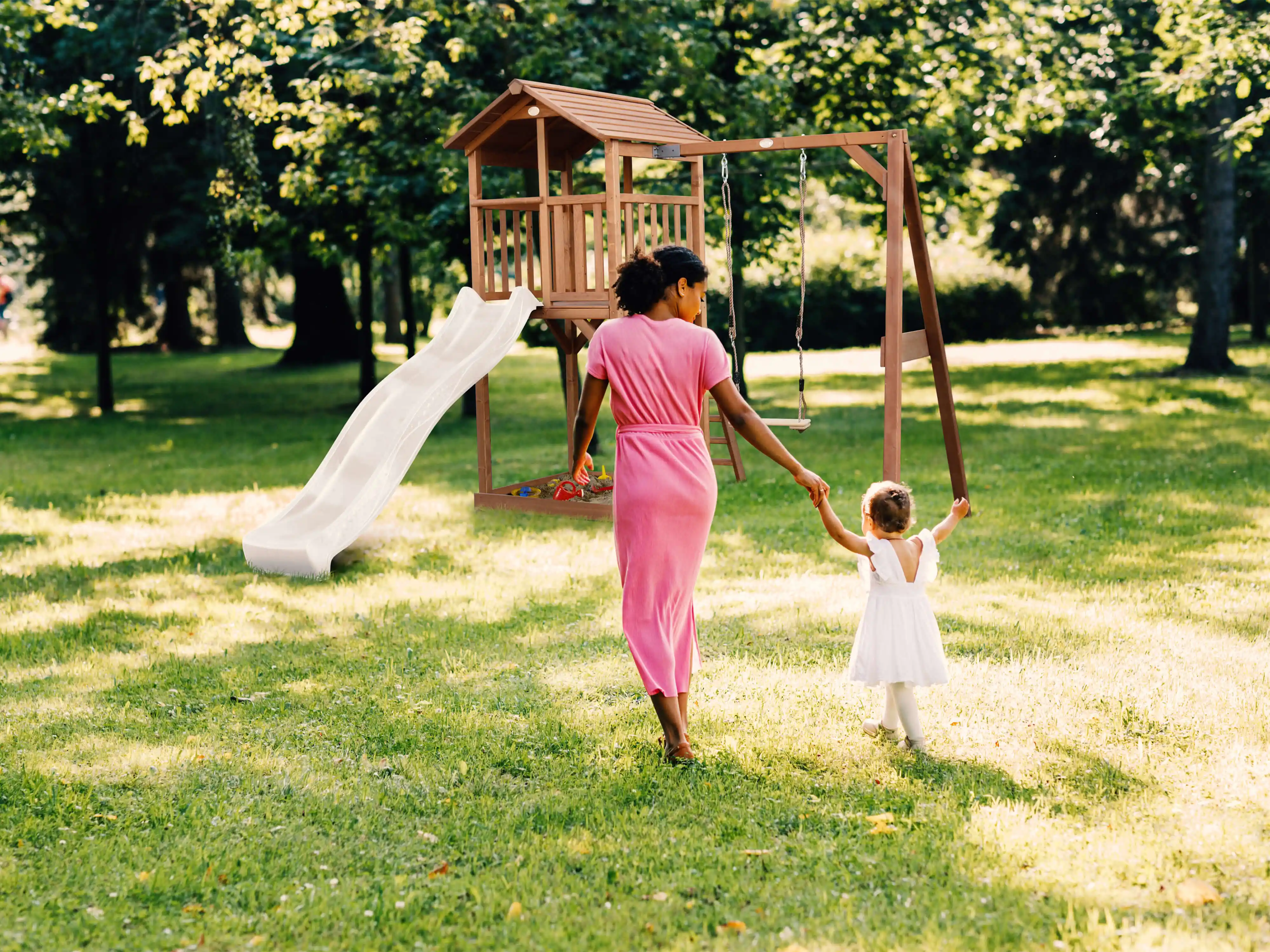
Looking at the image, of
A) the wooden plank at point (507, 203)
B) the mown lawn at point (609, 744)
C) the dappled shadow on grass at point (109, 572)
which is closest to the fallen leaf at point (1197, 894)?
the mown lawn at point (609, 744)

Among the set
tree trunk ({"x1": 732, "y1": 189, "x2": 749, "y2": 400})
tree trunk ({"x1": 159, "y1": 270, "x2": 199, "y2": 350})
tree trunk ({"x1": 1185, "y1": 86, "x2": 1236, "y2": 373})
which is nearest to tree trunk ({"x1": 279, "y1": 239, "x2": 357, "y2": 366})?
tree trunk ({"x1": 159, "y1": 270, "x2": 199, "y2": 350})

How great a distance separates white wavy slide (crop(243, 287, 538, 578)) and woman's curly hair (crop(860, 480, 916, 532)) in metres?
3.66

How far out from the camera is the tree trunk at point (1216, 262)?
20609 millimetres

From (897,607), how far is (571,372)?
19.0 ft

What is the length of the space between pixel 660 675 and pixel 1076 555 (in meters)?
4.99

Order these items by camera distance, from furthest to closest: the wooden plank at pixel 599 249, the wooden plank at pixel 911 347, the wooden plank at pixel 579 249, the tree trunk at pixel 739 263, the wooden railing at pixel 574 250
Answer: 1. the tree trunk at pixel 739 263
2. the wooden plank at pixel 579 249
3. the wooden railing at pixel 574 250
4. the wooden plank at pixel 599 249
5. the wooden plank at pixel 911 347

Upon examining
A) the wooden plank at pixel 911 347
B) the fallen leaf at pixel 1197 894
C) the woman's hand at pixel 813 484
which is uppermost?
the wooden plank at pixel 911 347

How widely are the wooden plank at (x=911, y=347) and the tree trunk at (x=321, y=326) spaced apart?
75.8 feet

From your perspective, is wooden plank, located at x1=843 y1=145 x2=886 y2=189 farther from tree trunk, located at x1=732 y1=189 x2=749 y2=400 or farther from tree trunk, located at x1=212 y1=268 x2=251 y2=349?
tree trunk, located at x1=212 y1=268 x2=251 y2=349

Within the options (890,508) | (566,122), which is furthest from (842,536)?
(566,122)

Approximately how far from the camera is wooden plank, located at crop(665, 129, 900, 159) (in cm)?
660

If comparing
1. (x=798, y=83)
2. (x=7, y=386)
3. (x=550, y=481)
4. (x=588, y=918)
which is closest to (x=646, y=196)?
(x=550, y=481)

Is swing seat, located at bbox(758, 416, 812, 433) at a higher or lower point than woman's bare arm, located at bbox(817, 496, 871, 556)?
higher

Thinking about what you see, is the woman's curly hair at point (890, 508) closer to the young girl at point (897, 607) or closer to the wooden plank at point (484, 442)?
the young girl at point (897, 607)
